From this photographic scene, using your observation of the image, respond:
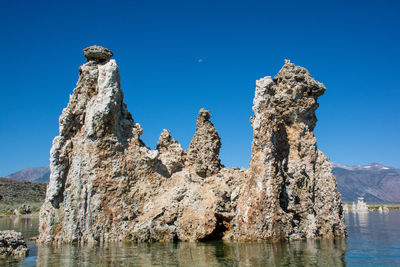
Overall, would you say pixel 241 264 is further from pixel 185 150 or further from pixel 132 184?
pixel 185 150

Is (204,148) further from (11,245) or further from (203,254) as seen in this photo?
(11,245)

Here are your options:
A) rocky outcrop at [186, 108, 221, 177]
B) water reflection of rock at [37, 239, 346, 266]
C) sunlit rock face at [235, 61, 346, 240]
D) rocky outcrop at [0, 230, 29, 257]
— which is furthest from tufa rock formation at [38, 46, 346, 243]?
rocky outcrop at [0, 230, 29, 257]

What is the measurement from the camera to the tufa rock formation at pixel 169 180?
26188 millimetres

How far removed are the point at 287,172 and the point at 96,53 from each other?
17850 mm

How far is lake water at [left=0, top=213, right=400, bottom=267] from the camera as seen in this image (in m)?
17.1

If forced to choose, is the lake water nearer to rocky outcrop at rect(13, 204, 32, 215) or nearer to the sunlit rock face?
the sunlit rock face

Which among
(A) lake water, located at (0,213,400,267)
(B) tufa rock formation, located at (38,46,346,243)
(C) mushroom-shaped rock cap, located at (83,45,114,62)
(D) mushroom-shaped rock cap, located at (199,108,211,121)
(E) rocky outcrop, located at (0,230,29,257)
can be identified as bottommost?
(A) lake water, located at (0,213,400,267)

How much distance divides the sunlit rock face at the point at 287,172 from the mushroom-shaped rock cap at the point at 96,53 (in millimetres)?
12819

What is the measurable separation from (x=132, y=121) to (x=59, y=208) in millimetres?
8882

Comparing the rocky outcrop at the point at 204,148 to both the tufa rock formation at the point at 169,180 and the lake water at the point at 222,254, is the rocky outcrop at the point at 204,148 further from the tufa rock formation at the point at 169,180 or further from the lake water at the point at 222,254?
the lake water at the point at 222,254

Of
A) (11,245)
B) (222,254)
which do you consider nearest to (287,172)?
(222,254)

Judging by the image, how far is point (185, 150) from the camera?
107ft

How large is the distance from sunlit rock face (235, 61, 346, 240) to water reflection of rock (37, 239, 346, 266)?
1743 mm

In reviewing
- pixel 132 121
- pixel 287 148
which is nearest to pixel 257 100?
pixel 287 148
